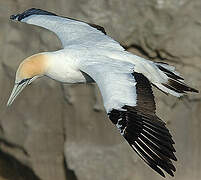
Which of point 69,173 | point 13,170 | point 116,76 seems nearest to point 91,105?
point 69,173

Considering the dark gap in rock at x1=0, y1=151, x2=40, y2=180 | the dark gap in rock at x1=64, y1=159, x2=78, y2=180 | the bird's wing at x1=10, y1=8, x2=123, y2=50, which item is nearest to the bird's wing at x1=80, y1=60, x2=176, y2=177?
the bird's wing at x1=10, y1=8, x2=123, y2=50

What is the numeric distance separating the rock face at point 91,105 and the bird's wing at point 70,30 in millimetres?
631

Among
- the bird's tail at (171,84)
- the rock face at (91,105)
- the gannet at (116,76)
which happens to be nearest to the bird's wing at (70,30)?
the gannet at (116,76)

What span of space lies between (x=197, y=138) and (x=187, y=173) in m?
0.31

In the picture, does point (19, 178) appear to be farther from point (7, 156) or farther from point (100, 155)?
point (100, 155)

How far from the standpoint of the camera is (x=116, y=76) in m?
4.98

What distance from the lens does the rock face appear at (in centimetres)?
697

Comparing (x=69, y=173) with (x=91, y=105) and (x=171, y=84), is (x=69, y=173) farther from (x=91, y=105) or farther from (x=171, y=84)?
(x=171, y=84)

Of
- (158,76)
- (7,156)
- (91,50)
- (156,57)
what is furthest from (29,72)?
(7,156)

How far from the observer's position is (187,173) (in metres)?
7.21

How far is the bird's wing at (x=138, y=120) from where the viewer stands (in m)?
4.61

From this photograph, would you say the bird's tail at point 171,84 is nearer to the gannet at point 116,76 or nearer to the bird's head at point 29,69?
the gannet at point 116,76

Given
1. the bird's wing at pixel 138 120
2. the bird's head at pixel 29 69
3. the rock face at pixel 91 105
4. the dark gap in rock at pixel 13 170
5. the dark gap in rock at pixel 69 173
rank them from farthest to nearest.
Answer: the dark gap in rock at pixel 13 170, the dark gap in rock at pixel 69 173, the rock face at pixel 91 105, the bird's head at pixel 29 69, the bird's wing at pixel 138 120

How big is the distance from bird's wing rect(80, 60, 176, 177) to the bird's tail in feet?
1.94
